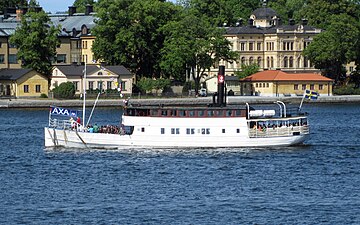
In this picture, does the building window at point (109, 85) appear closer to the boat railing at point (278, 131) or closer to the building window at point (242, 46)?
the building window at point (242, 46)

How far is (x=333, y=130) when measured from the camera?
10112 centimetres

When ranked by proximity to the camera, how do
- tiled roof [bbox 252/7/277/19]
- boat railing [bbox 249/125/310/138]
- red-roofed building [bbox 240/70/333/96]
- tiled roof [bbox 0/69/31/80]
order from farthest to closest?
tiled roof [bbox 252/7/277/19]
red-roofed building [bbox 240/70/333/96]
tiled roof [bbox 0/69/31/80]
boat railing [bbox 249/125/310/138]

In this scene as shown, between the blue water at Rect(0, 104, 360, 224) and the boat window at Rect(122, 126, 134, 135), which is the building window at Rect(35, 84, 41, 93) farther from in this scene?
the boat window at Rect(122, 126, 134, 135)

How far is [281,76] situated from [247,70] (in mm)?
9741

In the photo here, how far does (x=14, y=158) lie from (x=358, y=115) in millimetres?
57241

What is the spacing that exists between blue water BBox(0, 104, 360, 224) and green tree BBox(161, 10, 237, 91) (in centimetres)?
6375

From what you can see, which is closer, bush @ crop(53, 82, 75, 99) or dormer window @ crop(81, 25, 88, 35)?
bush @ crop(53, 82, 75, 99)

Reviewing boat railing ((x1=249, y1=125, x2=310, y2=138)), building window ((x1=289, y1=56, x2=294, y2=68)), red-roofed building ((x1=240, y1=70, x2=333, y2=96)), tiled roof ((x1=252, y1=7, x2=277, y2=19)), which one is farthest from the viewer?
tiled roof ((x1=252, y1=7, x2=277, y2=19))

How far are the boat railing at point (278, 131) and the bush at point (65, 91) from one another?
216ft

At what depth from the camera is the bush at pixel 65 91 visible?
14275cm

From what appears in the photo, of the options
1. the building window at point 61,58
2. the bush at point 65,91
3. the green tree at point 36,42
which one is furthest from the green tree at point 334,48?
the bush at point 65,91

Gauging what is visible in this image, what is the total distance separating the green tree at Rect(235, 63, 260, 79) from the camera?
16586 cm

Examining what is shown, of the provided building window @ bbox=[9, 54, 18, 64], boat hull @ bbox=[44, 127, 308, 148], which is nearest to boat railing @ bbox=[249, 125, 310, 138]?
boat hull @ bbox=[44, 127, 308, 148]

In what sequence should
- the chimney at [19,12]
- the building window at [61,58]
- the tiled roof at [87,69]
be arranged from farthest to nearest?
the chimney at [19,12], the building window at [61,58], the tiled roof at [87,69]
